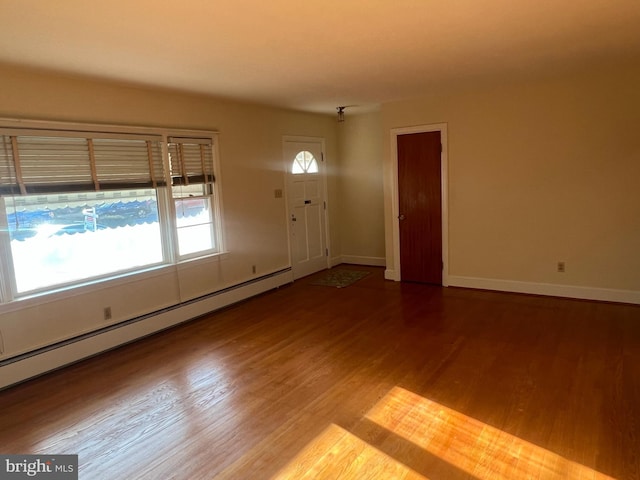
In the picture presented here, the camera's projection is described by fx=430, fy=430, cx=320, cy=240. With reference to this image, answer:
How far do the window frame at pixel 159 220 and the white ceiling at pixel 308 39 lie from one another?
450mm

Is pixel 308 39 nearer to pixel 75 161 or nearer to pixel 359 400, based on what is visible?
pixel 75 161

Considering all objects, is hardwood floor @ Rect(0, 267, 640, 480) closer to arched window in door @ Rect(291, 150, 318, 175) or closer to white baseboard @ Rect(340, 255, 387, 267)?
white baseboard @ Rect(340, 255, 387, 267)

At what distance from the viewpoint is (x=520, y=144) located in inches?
193

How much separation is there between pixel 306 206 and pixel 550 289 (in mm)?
3409

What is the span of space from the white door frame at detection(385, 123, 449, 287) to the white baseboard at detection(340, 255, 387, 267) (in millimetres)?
817

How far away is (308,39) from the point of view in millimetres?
2846

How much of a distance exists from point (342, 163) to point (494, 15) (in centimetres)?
450

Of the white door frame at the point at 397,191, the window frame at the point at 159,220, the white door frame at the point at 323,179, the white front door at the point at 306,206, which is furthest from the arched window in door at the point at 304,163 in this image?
the window frame at the point at 159,220

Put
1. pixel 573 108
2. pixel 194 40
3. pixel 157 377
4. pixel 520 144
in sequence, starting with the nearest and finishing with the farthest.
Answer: pixel 194 40, pixel 157 377, pixel 573 108, pixel 520 144

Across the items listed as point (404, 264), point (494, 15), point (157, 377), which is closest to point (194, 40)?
point (494, 15)

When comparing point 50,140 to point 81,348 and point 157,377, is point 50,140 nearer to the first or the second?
point 81,348

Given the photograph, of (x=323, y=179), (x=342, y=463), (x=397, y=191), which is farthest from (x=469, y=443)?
(x=323, y=179)

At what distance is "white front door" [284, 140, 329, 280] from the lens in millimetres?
6168

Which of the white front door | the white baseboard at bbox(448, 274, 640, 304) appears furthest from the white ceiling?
the white baseboard at bbox(448, 274, 640, 304)
